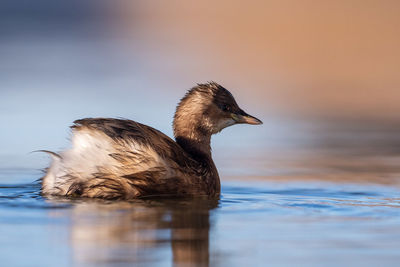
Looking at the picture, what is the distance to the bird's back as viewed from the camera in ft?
22.6

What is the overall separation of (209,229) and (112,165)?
1522 mm

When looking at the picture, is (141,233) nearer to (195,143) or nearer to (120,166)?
(120,166)

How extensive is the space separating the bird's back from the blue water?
0.66 feet

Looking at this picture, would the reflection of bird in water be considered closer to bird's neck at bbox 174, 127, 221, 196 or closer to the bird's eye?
bird's neck at bbox 174, 127, 221, 196

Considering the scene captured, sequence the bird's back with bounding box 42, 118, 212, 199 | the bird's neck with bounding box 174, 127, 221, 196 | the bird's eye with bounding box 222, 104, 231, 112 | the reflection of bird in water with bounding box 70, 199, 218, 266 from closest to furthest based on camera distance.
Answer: the reflection of bird in water with bounding box 70, 199, 218, 266 → the bird's back with bounding box 42, 118, 212, 199 → the bird's neck with bounding box 174, 127, 221, 196 → the bird's eye with bounding box 222, 104, 231, 112

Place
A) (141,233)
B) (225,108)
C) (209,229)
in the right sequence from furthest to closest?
(225,108) → (209,229) → (141,233)

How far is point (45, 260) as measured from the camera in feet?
15.1

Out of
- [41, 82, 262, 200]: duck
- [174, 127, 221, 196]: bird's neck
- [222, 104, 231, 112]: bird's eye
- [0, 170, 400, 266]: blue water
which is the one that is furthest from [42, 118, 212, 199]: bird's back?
[222, 104, 231, 112]: bird's eye

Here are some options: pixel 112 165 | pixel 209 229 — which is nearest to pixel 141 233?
pixel 209 229

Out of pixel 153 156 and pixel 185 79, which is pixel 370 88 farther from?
pixel 153 156

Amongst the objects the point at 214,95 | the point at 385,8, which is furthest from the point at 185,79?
the point at 385,8

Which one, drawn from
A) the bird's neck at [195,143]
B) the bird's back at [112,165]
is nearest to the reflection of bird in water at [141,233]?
the bird's back at [112,165]

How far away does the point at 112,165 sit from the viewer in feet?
22.7

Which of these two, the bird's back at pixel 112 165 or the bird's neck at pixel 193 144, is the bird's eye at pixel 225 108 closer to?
the bird's neck at pixel 193 144
